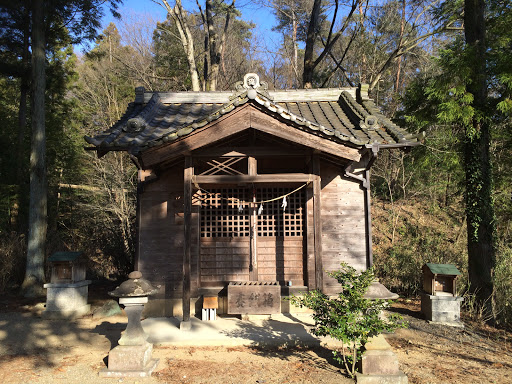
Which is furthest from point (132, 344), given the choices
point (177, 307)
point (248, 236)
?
point (248, 236)

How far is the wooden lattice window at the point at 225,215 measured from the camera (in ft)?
26.8

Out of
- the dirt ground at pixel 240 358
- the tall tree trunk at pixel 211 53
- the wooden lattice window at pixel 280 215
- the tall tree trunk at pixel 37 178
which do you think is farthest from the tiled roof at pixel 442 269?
the tall tree trunk at pixel 211 53

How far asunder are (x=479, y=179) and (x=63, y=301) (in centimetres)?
1065

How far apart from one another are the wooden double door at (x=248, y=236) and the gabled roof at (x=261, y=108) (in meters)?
1.84

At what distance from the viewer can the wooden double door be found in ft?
26.3

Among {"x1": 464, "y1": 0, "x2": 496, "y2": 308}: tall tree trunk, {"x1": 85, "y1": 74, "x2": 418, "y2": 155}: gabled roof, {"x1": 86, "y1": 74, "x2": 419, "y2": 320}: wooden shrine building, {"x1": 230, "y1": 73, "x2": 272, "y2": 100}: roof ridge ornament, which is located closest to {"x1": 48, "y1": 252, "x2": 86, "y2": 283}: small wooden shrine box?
{"x1": 86, "y1": 74, "x2": 419, "y2": 320}: wooden shrine building

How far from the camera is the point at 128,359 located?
16.6 ft

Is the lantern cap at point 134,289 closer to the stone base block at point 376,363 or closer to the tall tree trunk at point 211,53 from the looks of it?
the stone base block at point 376,363

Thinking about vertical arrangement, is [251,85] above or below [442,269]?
above

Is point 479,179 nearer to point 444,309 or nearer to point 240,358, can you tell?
point 444,309

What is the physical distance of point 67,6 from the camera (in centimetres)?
1303

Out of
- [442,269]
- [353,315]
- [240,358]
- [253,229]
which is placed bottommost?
[240,358]

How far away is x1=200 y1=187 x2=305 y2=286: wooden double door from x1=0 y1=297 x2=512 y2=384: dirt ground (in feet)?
7.15

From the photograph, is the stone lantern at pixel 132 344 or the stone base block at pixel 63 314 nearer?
the stone lantern at pixel 132 344
